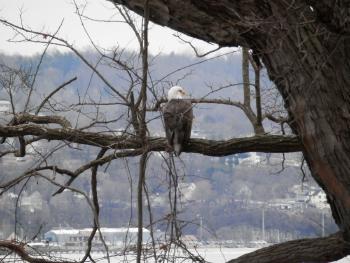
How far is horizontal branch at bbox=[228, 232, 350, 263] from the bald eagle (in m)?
1.21

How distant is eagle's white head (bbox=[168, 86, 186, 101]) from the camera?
20.3ft

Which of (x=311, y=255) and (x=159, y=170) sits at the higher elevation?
(x=159, y=170)

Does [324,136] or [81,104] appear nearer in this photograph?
[324,136]

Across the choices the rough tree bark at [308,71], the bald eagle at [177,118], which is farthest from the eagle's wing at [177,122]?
the rough tree bark at [308,71]

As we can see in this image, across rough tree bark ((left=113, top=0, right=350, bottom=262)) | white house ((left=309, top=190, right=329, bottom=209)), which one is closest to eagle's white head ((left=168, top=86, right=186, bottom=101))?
rough tree bark ((left=113, top=0, right=350, bottom=262))

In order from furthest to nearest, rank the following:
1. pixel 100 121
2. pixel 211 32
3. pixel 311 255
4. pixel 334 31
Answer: pixel 100 121 < pixel 311 255 < pixel 211 32 < pixel 334 31

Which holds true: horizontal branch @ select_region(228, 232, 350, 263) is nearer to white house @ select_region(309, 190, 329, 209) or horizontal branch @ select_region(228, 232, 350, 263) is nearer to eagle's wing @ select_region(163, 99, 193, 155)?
eagle's wing @ select_region(163, 99, 193, 155)

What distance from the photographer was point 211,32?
15.4 ft

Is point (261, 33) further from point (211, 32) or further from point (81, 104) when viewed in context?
point (81, 104)

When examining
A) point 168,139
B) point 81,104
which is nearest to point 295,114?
point 168,139

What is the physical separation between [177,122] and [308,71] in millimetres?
2050

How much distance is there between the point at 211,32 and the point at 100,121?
4.82 ft

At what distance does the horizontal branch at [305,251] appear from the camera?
4879 mm

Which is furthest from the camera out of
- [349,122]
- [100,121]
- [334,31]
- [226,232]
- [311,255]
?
[226,232]
